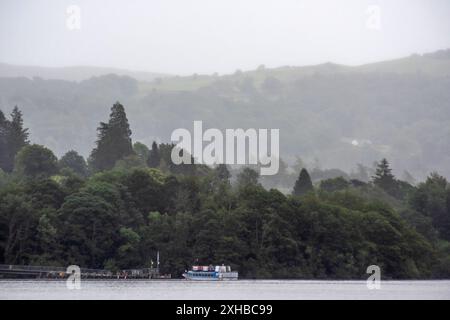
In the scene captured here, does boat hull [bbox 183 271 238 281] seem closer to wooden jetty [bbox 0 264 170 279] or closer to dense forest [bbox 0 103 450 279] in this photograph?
dense forest [bbox 0 103 450 279]

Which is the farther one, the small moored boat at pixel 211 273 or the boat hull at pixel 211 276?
the small moored boat at pixel 211 273

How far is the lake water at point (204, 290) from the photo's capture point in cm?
9156

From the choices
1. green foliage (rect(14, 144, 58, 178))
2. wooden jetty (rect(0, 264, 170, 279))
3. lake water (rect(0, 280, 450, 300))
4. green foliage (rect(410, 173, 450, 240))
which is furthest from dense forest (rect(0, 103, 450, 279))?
green foliage (rect(14, 144, 58, 178))

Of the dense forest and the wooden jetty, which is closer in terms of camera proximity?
the wooden jetty

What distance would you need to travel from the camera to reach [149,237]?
135 m

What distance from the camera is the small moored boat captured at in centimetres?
12588

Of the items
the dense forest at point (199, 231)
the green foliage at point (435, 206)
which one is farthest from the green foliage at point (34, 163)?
the green foliage at point (435, 206)

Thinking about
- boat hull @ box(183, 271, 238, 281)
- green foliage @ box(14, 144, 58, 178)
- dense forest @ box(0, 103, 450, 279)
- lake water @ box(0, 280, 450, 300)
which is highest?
green foliage @ box(14, 144, 58, 178)

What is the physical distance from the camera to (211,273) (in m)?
126

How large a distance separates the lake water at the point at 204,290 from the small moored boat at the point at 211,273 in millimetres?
2671

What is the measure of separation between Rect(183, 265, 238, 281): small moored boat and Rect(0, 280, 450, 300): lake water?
2671 mm

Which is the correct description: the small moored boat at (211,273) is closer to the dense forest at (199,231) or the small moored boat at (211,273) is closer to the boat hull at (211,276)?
the boat hull at (211,276)

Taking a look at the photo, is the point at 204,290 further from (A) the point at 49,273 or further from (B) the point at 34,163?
(B) the point at 34,163

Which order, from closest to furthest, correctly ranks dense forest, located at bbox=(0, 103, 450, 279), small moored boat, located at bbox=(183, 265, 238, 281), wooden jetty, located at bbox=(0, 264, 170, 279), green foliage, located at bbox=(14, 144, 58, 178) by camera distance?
wooden jetty, located at bbox=(0, 264, 170, 279), dense forest, located at bbox=(0, 103, 450, 279), small moored boat, located at bbox=(183, 265, 238, 281), green foliage, located at bbox=(14, 144, 58, 178)
